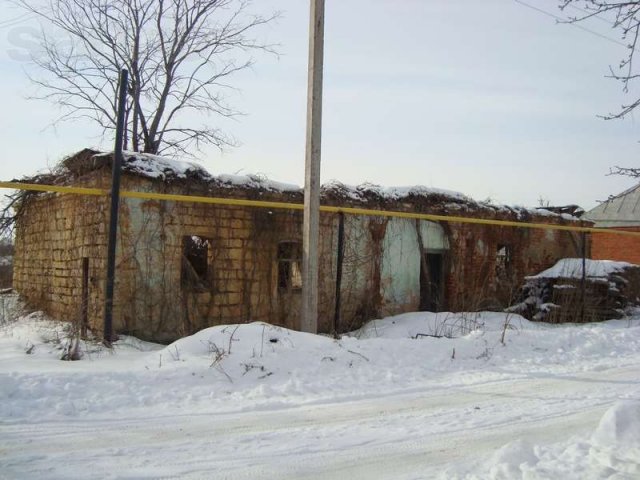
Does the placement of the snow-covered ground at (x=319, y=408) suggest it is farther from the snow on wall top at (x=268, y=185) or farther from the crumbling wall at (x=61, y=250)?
the snow on wall top at (x=268, y=185)

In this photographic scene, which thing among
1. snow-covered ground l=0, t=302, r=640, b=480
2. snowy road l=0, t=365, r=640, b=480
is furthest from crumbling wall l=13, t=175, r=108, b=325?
snowy road l=0, t=365, r=640, b=480

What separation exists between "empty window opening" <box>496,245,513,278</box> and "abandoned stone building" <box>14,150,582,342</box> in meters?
0.64

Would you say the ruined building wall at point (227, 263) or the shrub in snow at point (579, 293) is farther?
the shrub in snow at point (579, 293)

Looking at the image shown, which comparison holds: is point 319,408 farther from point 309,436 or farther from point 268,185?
point 268,185

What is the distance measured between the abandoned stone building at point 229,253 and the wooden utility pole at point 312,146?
1210 millimetres

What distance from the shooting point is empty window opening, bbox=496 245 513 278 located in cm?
1614

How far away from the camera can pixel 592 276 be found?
47.5ft

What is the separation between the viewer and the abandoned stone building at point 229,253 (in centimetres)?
1033

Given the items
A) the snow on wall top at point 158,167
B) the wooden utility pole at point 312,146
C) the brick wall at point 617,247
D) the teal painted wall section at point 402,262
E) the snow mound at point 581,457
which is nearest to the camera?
the snow mound at point 581,457

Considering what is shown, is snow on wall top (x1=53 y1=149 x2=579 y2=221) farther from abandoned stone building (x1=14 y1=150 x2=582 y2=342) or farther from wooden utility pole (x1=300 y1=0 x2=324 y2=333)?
wooden utility pole (x1=300 y1=0 x2=324 y2=333)

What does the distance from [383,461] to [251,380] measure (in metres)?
2.64

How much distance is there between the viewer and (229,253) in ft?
36.6

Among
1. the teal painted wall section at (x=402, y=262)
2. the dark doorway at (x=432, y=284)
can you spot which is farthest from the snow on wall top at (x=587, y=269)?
the teal painted wall section at (x=402, y=262)

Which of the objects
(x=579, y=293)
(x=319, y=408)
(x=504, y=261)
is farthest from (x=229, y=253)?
(x=504, y=261)
